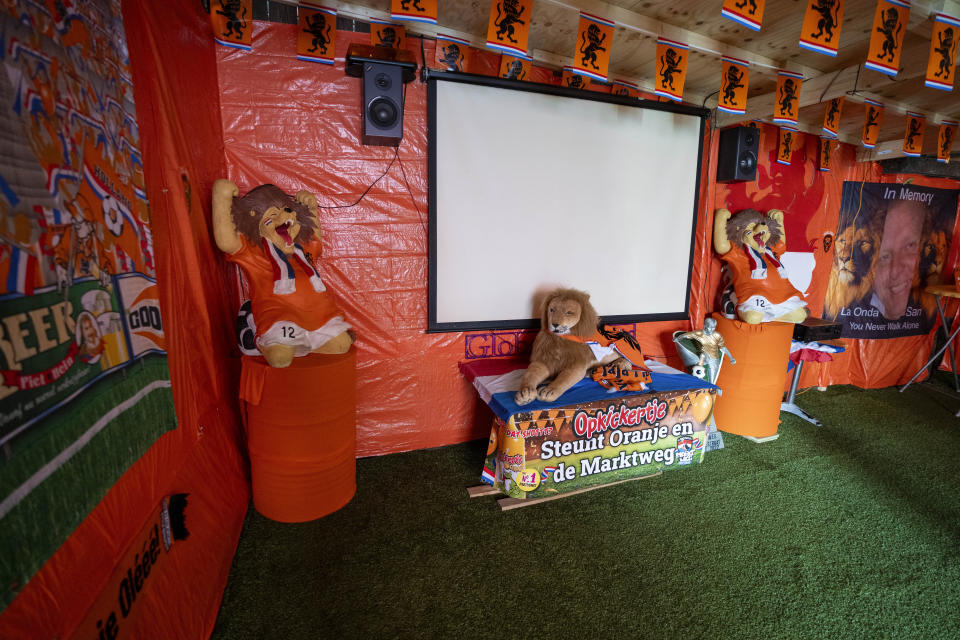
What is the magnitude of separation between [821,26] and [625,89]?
1138 mm

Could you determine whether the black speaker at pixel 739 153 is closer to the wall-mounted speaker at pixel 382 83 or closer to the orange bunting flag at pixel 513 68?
the orange bunting flag at pixel 513 68

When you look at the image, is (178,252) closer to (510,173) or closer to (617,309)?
(510,173)

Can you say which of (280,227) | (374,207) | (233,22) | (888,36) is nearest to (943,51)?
(888,36)

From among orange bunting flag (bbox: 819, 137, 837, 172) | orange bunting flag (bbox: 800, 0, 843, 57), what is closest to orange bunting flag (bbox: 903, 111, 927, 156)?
orange bunting flag (bbox: 819, 137, 837, 172)

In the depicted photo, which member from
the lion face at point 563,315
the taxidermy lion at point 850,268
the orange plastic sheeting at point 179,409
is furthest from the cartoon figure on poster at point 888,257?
the orange plastic sheeting at point 179,409

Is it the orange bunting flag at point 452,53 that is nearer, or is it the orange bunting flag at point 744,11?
the orange bunting flag at point 744,11

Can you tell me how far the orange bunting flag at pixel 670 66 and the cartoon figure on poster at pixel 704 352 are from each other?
4.68 ft

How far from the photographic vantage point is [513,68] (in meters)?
2.36

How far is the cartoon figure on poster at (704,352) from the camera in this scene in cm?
266

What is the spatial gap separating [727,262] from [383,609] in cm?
291

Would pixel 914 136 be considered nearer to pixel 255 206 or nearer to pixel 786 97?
pixel 786 97

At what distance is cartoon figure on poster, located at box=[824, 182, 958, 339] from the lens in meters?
3.54

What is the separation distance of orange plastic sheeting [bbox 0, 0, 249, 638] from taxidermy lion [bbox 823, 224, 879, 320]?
14.5 feet

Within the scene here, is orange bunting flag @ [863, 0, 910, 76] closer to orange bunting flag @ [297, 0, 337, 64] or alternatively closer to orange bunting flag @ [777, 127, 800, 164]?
orange bunting flag @ [777, 127, 800, 164]
